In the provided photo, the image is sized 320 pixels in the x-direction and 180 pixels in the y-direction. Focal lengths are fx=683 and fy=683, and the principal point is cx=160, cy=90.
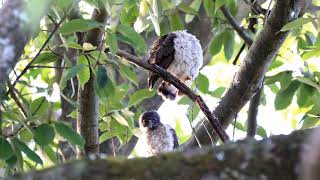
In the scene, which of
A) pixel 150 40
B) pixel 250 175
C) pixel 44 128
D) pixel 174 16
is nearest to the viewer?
pixel 250 175

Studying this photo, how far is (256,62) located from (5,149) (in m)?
1.53

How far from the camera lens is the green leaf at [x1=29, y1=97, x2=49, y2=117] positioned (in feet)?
11.0

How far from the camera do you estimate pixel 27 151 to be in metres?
3.11

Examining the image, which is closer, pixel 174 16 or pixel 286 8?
pixel 286 8

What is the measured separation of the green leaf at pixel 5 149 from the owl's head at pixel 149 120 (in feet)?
8.05

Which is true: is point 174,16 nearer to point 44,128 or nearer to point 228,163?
point 44,128

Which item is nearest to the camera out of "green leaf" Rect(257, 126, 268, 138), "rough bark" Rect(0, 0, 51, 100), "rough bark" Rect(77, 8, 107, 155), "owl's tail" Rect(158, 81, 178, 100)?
"rough bark" Rect(0, 0, 51, 100)

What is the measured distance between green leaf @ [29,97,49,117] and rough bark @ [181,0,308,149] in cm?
83

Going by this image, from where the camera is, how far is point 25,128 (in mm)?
3342

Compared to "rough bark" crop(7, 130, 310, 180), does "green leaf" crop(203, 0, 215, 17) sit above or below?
above

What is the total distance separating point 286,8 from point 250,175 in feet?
7.36

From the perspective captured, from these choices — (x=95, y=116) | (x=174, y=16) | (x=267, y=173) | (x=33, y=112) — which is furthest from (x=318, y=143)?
(x=174, y=16)

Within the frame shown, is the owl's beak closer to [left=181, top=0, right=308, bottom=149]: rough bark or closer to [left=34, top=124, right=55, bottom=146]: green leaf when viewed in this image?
[left=181, top=0, right=308, bottom=149]: rough bark

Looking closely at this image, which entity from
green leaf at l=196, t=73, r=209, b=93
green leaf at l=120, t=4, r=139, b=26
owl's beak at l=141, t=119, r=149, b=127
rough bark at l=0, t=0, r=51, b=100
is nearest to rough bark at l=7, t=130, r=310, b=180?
rough bark at l=0, t=0, r=51, b=100
